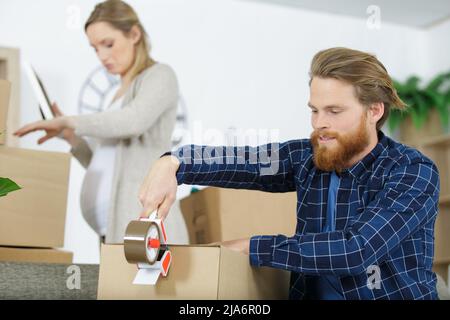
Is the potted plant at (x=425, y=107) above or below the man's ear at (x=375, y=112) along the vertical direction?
above

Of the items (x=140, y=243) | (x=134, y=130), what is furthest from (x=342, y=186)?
(x=134, y=130)

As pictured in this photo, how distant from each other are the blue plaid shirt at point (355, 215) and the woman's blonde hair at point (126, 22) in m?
0.70

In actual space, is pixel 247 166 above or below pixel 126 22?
below

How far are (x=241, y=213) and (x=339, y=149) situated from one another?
56cm

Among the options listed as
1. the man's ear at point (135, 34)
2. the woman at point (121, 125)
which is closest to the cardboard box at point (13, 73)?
the woman at point (121, 125)

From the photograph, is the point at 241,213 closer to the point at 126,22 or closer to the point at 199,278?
the point at 126,22

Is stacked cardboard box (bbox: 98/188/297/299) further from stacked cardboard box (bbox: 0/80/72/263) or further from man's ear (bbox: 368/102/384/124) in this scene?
stacked cardboard box (bbox: 0/80/72/263)

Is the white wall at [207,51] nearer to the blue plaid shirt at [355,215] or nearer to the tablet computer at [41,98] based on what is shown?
the tablet computer at [41,98]

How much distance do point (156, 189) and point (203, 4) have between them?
2500 mm

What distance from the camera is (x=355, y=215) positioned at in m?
1.09

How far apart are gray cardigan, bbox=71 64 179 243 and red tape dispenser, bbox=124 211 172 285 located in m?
0.78

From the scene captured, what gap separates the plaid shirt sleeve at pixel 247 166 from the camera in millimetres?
1194

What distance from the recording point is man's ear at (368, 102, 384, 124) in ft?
3.85
